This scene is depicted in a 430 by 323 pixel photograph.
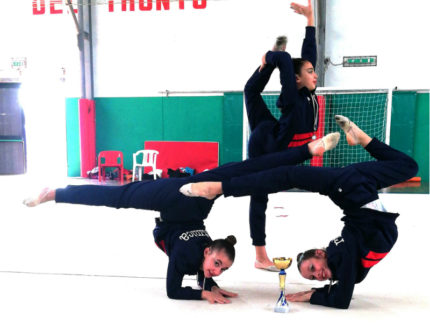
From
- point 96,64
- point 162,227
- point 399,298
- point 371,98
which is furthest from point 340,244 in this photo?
point 96,64

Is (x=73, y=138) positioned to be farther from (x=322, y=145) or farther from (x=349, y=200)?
(x=349, y=200)

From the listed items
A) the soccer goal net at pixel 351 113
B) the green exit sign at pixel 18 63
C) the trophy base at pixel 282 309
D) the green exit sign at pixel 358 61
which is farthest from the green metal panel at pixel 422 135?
the green exit sign at pixel 18 63

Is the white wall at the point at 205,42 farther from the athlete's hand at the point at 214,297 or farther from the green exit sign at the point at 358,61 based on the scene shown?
the athlete's hand at the point at 214,297

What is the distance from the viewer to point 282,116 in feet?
6.36

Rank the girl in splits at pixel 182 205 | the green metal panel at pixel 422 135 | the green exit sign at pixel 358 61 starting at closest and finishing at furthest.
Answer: the girl in splits at pixel 182 205 < the green metal panel at pixel 422 135 < the green exit sign at pixel 358 61

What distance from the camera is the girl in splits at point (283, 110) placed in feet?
6.14

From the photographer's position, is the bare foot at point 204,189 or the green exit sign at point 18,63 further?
the green exit sign at point 18,63

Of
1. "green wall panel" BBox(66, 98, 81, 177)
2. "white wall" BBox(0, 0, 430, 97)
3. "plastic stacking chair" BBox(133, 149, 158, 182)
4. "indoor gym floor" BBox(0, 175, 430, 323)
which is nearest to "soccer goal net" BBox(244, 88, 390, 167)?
"white wall" BBox(0, 0, 430, 97)

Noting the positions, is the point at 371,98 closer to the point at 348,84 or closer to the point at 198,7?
the point at 348,84

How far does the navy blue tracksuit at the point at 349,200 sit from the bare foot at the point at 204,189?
4 cm

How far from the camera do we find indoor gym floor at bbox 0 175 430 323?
63.7 inches

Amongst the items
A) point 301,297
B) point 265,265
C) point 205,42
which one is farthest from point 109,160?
point 301,297

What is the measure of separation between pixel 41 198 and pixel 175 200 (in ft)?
2.39

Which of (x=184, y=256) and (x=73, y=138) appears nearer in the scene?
(x=184, y=256)
